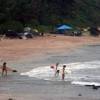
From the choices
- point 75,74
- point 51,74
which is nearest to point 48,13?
point 75,74

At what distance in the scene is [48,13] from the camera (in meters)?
84.2

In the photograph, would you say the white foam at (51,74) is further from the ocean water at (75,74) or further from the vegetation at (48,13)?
the vegetation at (48,13)

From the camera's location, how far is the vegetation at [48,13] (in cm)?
6681

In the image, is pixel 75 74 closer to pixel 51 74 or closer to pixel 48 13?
pixel 51 74

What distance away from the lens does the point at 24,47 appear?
1993 inches

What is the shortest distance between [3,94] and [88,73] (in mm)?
9619

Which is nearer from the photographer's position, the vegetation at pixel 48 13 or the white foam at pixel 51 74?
the white foam at pixel 51 74

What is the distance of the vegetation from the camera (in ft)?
219

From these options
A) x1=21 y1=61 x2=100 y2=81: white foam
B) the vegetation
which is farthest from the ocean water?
the vegetation

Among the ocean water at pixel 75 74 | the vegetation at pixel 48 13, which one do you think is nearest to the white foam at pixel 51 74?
the ocean water at pixel 75 74

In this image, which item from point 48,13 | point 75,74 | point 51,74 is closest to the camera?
point 51,74

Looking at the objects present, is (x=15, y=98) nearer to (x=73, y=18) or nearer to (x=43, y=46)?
(x=43, y=46)

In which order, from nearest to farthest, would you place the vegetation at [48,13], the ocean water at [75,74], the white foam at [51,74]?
the ocean water at [75,74], the white foam at [51,74], the vegetation at [48,13]

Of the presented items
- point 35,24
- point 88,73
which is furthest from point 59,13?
point 88,73
